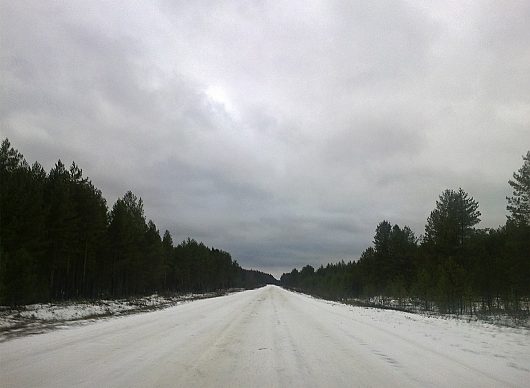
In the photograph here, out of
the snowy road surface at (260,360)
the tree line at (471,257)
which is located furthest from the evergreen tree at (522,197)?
the snowy road surface at (260,360)

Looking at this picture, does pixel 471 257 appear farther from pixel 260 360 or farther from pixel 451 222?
pixel 260 360

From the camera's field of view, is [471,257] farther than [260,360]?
Yes

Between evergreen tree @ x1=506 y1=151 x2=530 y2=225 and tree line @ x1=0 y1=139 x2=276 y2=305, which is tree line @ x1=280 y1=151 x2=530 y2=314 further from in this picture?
tree line @ x1=0 y1=139 x2=276 y2=305

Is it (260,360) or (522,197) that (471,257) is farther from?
(260,360)

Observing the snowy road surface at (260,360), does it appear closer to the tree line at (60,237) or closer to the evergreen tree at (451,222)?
the tree line at (60,237)

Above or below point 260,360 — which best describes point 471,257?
above

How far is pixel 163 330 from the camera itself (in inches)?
670

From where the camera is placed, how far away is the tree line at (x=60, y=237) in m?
31.6

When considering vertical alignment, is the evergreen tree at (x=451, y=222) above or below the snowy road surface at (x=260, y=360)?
above

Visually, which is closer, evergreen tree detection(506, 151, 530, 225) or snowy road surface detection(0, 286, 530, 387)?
snowy road surface detection(0, 286, 530, 387)

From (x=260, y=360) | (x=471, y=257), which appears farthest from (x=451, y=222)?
(x=260, y=360)

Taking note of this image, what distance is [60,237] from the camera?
4047 centimetres

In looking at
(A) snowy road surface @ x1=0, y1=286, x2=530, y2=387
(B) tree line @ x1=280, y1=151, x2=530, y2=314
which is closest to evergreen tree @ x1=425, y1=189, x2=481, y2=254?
(B) tree line @ x1=280, y1=151, x2=530, y2=314

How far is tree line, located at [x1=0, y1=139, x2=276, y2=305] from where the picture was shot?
31562 mm
